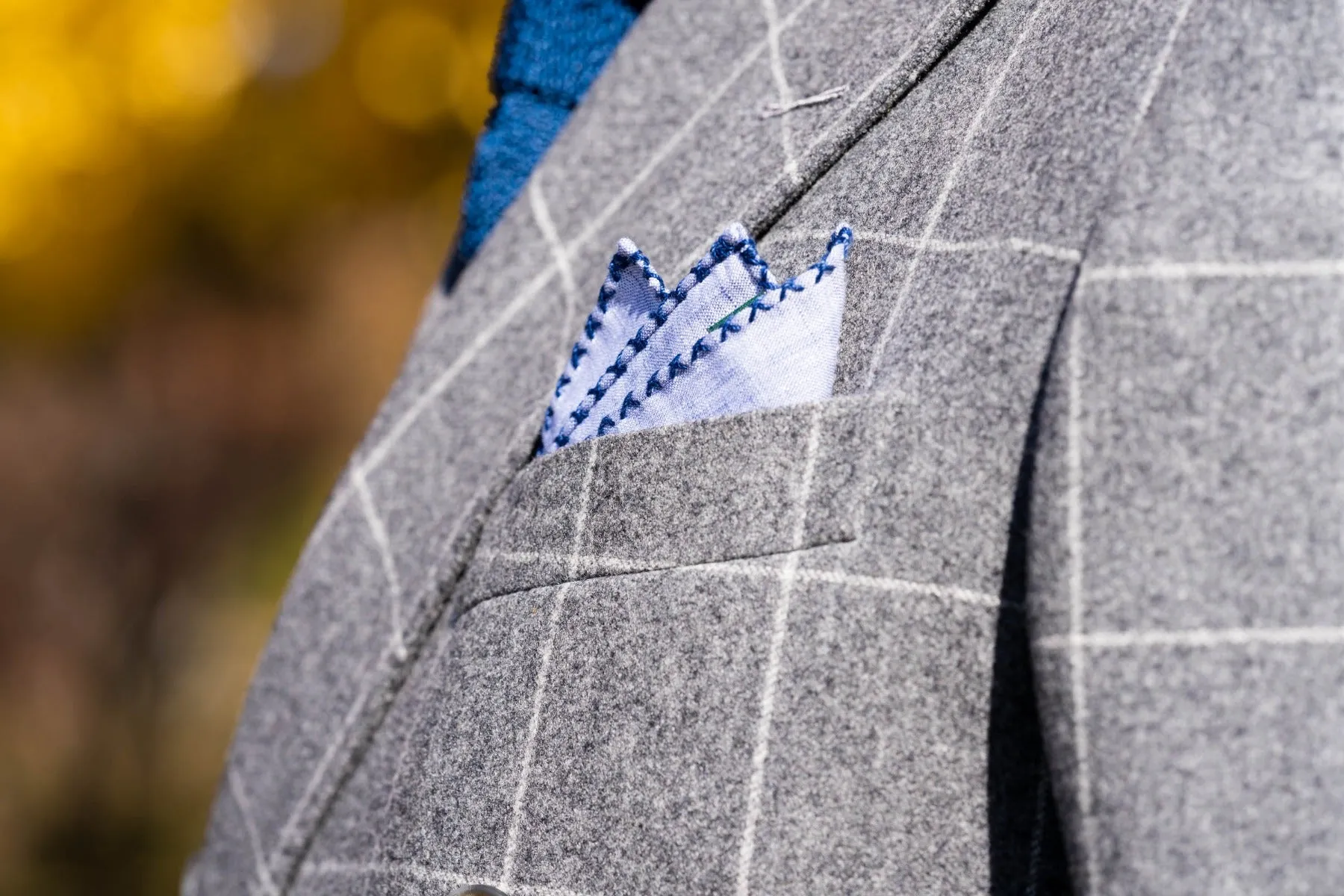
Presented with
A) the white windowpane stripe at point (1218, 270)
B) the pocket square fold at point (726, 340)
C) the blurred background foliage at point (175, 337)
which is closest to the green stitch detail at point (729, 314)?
the pocket square fold at point (726, 340)

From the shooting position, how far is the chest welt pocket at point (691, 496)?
494 mm

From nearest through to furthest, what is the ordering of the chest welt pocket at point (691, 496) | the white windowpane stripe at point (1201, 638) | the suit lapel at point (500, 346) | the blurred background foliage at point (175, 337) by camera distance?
the white windowpane stripe at point (1201, 638)
the chest welt pocket at point (691, 496)
the suit lapel at point (500, 346)
the blurred background foliage at point (175, 337)

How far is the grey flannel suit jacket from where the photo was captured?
38 cm

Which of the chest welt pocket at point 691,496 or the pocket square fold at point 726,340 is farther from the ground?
the pocket square fold at point 726,340

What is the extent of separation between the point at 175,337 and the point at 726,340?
9.57ft

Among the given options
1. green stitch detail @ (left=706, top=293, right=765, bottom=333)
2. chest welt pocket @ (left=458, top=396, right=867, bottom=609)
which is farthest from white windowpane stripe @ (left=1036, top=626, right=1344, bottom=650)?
green stitch detail @ (left=706, top=293, right=765, bottom=333)

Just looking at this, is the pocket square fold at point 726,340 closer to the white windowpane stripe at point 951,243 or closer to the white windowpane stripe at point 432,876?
the white windowpane stripe at point 951,243

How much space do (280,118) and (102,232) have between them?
1.83 ft

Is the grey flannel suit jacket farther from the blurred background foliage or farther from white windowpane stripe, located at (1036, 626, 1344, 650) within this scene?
the blurred background foliage

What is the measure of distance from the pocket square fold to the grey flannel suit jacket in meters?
0.02

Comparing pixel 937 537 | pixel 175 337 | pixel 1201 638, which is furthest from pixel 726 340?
pixel 175 337

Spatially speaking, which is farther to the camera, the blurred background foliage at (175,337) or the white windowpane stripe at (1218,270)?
the blurred background foliage at (175,337)

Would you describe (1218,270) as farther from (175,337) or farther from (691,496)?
(175,337)

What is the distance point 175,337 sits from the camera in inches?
124
